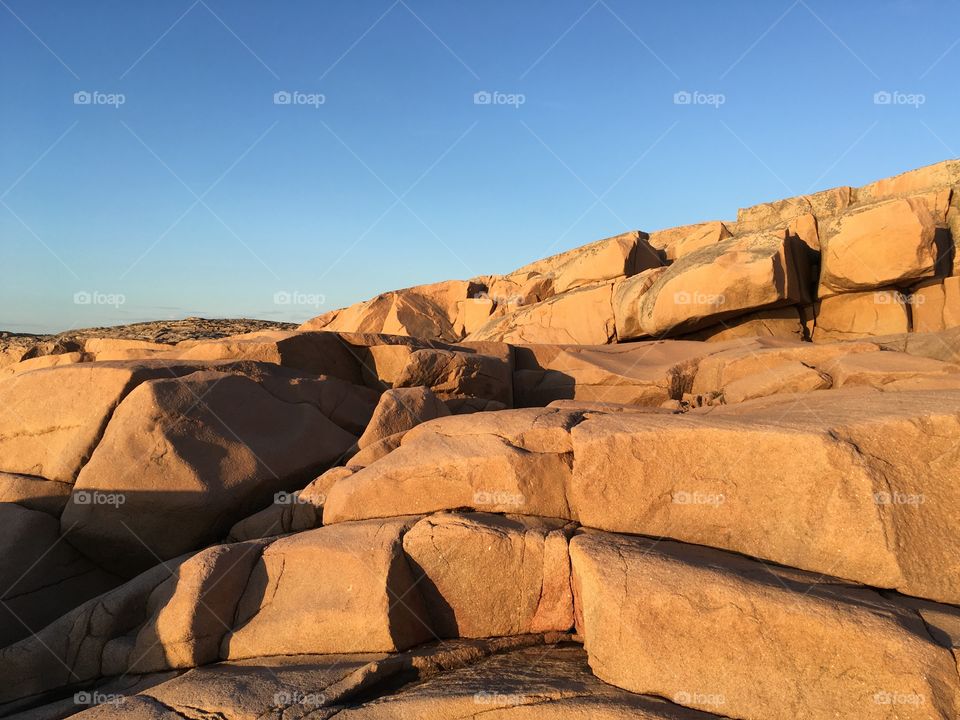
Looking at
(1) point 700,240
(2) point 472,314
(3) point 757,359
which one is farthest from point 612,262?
(3) point 757,359

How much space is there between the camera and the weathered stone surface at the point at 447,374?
10.5 m

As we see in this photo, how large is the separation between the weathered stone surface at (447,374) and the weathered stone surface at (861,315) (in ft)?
25.8

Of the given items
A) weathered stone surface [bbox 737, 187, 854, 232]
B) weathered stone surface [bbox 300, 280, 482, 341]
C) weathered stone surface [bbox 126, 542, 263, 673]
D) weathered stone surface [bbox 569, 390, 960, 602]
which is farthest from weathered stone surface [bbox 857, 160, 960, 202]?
weathered stone surface [bbox 126, 542, 263, 673]

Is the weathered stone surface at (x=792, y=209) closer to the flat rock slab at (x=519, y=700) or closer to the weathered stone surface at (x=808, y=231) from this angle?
the weathered stone surface at (x=808, y=231)

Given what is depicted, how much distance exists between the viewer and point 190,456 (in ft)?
24.2

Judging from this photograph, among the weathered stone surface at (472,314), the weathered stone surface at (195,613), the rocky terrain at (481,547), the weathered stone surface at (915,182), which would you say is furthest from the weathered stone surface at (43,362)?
the weathered stone surface at (915,182)

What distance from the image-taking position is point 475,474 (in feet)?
18.3

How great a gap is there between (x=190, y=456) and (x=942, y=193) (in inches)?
576

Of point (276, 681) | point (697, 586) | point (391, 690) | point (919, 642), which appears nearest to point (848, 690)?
point (919, 642)

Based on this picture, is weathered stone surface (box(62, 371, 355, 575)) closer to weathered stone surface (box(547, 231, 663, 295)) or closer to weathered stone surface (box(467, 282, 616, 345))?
weathered stone surface (box(467, 282, 616, 345))

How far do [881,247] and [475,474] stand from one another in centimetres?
1132

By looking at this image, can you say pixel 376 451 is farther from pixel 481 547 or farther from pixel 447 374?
pixel 447 374

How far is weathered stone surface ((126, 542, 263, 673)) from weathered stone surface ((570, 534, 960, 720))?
2.89 meters

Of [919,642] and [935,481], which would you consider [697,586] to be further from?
[935,481]
